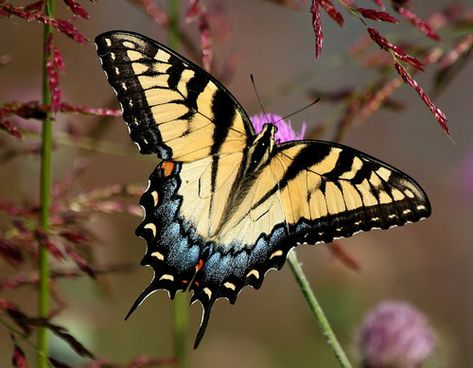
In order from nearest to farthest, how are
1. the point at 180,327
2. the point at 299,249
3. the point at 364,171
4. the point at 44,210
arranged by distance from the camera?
the point at 44,210 < the point at 364,171 < the point at 180,327 < the point at 299,249

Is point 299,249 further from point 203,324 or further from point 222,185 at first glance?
point 203,324

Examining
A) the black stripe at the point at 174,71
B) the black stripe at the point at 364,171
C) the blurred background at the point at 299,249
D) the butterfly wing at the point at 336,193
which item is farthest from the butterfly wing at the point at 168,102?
the blurred background at the point at 299,249

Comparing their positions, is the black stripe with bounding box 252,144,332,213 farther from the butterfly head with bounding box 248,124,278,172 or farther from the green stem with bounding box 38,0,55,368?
the green stem with bounding box 38,0,55,368

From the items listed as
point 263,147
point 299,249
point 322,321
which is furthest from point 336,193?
point 299,249

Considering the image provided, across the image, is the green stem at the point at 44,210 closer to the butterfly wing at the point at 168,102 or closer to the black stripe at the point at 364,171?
the butterfly wing at the point at 168,102

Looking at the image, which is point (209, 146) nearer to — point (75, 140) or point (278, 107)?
point (75, 140)

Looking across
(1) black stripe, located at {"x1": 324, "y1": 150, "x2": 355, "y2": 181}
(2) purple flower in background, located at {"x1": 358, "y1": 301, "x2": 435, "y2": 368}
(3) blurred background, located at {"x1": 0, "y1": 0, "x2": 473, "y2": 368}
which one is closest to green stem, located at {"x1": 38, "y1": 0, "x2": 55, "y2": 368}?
(1) black stripe, located at {"x1": 324, "y1": 150, "x2": 355, "y2": 181}
